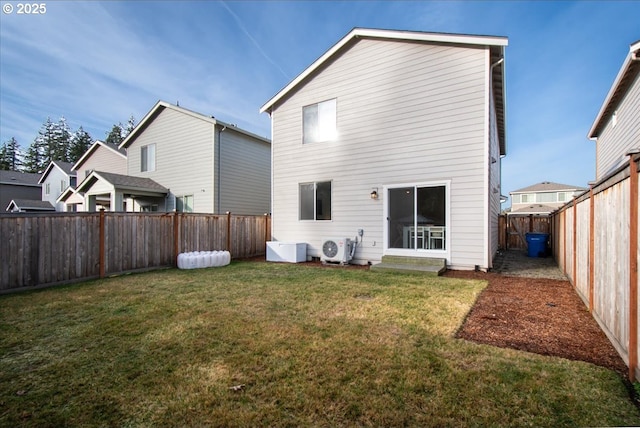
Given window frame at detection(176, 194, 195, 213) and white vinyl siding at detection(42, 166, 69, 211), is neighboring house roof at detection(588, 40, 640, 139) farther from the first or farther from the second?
white vinyl siding at detection(42, 166, 69, 211)

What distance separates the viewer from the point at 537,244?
34.3ft

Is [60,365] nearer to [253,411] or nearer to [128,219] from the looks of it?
[253,411]

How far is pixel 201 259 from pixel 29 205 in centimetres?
2855

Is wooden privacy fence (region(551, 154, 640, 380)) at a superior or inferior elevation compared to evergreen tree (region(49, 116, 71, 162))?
inferior

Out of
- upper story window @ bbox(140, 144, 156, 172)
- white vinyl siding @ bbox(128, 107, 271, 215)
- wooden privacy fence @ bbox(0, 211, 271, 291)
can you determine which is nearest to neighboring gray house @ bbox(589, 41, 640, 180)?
wooden privacy fence @ bbox(0, 211, 271, 291)

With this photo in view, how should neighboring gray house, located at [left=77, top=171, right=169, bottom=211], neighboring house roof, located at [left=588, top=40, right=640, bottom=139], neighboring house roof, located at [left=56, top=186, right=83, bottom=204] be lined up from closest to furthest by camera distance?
1. neighboring house roof, located at [left=588, top=40, right=640, bottom=139]
2. neighboring gray house, located at [left=77, top=171, right=169, bottom=211]
3. neighboring house roof, located at [left=56, top=186, right=83, bottom=204]

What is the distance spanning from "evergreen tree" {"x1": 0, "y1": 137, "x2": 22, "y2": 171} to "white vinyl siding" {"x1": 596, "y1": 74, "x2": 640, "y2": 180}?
63.8 m

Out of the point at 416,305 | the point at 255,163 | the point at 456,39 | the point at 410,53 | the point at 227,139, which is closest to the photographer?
the point at 416,305

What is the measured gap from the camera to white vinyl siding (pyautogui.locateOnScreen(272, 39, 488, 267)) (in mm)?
7229

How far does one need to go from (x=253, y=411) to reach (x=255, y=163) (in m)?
14.1

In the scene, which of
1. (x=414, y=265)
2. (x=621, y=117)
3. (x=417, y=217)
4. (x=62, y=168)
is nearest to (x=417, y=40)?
(x=417, y=217)

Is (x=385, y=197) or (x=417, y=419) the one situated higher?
(x=385, y=197)

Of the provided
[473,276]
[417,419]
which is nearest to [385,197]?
[473,276]

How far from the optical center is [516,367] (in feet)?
8.22
